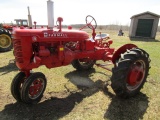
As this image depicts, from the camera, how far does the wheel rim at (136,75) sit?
145 inches

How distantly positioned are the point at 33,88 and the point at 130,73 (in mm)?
2154

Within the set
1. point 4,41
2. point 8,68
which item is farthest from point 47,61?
point 4,41

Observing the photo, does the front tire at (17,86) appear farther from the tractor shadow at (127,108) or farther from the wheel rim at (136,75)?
the wheel rim at (136,75)

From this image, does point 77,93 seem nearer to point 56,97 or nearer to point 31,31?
point 56,97


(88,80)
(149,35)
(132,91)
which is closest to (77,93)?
(88,80)

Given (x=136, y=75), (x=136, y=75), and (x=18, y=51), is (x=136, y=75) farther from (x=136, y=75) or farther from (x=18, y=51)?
(x=18, y=51)

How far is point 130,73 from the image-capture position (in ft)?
12.0

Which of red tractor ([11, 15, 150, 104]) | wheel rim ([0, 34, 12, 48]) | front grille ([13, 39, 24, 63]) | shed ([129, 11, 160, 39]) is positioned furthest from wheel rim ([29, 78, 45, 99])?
shed ([129, 11, 160, 39])

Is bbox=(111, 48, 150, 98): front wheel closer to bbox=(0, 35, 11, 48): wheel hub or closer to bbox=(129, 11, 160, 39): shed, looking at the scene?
bbox=(0, 35, 11, 48): wheel hub

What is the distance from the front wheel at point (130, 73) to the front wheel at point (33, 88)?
1563 mm

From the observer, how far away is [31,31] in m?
3.30

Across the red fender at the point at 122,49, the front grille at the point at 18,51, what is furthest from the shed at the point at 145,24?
the front grille at the point at 18,51

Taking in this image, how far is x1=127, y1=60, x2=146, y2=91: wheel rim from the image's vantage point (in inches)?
145

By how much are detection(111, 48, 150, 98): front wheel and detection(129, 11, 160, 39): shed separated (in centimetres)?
1484
